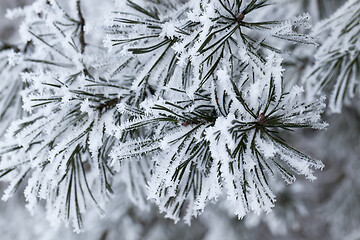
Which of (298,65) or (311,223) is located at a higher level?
(311,223)

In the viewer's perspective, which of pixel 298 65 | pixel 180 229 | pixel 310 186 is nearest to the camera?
pixel 298 65

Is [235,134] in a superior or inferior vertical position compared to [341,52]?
inferior

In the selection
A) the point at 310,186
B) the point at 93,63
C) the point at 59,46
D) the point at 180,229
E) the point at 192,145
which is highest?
the point at 310,186

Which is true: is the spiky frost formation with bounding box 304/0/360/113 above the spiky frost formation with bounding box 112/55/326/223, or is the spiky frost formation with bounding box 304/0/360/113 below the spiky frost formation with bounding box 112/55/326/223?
above

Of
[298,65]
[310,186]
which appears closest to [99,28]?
Answer: [298,65]

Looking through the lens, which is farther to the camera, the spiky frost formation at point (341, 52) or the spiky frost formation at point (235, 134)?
the spiky frost formation at point (341, 52)

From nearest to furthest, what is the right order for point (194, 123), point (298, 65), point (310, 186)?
point (194, 123), point (298, 65), point (310, 186)

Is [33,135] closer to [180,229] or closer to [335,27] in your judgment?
[335,27]

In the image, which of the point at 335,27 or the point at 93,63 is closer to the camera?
the point at 93,63

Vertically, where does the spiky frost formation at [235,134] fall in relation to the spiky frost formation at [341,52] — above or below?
below

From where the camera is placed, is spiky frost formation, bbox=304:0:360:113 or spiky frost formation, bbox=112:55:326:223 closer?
spiky frost formation, bbox=112:55:326:223

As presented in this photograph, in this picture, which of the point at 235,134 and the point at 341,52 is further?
the point at 341,52
